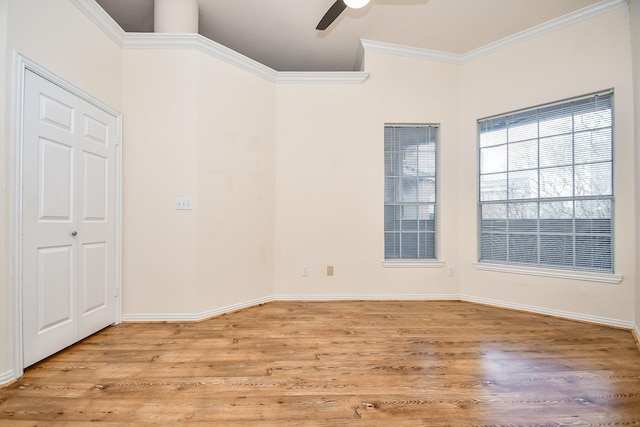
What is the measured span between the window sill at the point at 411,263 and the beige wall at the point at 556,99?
36cm

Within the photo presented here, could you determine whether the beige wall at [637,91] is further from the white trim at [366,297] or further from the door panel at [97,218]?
the door panel at [97,218]

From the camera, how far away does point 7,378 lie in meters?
1.76

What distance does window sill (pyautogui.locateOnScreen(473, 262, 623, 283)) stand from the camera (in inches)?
111

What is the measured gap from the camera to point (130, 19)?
334 centimetres

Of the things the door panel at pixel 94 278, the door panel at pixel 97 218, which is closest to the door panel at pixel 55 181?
the door panel at pixel 97 218

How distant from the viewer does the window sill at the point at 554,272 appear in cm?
283

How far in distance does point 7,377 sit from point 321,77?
380cm

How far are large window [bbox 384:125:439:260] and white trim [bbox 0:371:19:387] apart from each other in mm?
3429

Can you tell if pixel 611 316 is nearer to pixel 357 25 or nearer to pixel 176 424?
pixel 176 424

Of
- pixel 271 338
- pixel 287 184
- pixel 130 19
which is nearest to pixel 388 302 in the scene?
pixel 271 338

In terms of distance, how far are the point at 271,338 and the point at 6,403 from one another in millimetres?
1576

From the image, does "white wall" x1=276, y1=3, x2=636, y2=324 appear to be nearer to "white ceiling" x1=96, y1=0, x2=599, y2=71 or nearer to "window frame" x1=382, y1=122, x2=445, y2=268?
"window frame" x1=382, y1=122, x2=445, y2=268

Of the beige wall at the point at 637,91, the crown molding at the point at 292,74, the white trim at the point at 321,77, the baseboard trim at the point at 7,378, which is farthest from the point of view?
the white trim at the point at 321,77

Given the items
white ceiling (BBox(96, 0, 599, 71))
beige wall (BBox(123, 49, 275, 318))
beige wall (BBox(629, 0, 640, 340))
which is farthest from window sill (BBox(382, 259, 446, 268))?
white ceiling (BBox(96, 0, 599, 71))
